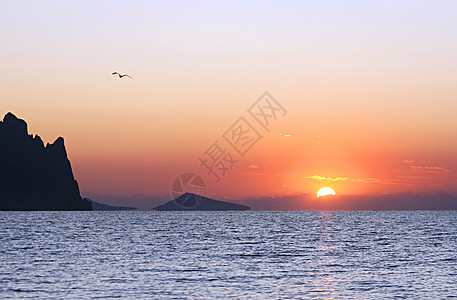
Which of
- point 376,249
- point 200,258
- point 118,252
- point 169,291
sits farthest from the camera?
point 376,249

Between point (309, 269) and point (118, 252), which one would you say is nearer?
point (309, 269)

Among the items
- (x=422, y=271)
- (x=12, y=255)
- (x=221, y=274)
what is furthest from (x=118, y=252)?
(x=422, y=271)

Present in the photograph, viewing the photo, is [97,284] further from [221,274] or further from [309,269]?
[309,269]

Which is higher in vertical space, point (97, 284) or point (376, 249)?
point (376, 249)

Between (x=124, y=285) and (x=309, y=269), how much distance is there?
18353 millimetres

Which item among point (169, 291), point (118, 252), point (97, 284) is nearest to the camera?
point (169, 291)

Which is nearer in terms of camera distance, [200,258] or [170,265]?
[170,265]

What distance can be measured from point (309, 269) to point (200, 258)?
14.1 m

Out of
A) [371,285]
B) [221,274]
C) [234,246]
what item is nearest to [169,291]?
[221,274]

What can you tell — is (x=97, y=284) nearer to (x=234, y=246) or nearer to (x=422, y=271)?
(x=422, y=271)

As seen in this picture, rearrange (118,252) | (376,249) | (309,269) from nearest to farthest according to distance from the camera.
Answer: (309,269)
(118,252)
(376,249)

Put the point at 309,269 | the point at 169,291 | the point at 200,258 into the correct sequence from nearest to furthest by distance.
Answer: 1. the point at 169,291
2. the point at 309,269
3. the point at 200,258

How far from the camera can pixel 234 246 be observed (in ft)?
287

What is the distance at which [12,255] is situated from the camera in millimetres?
70438
